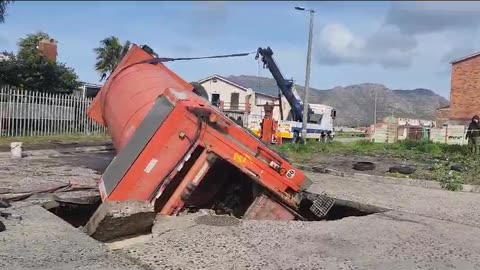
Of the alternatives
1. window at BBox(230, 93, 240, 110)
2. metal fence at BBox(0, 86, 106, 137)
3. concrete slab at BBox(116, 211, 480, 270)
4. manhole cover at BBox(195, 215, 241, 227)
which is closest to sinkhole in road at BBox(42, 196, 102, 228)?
concrete slab at BBox(116, 211, 480, 270)

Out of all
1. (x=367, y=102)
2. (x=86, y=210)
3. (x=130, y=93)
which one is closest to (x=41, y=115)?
(x=130, y=93)

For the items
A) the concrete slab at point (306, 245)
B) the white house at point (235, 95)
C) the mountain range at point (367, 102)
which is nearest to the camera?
the concrete slab at point (306, 245)

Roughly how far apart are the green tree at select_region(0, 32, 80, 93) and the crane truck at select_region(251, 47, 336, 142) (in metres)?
9.98

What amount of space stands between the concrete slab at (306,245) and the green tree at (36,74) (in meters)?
20.7

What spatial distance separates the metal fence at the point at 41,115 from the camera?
1942 centimetres

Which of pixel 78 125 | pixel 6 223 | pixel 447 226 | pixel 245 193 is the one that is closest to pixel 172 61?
pixel 245 193

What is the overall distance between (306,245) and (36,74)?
22.5 m

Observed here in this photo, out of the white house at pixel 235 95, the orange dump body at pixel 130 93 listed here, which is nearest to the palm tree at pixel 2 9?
the orange dump body at pixel 130 93

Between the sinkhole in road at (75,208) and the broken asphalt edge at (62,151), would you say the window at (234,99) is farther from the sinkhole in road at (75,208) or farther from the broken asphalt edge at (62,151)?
the sinkhole in road at (75,208)

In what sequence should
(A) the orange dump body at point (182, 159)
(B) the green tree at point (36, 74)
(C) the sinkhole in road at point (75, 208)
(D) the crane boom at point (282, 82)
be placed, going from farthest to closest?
1. (D) the crane boom at point (282, 82)
2. (B) the green tree at point (36, 74)
3. (C) the sinkhole in road at point (75, 208)
4. (A) the orange dump body at point (182, 159)

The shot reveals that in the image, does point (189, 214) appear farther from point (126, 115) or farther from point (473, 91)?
point (473, 91)

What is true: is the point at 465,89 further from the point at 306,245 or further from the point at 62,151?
the point at 306,245

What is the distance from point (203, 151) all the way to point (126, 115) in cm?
212

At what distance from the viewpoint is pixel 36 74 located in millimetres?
24812
